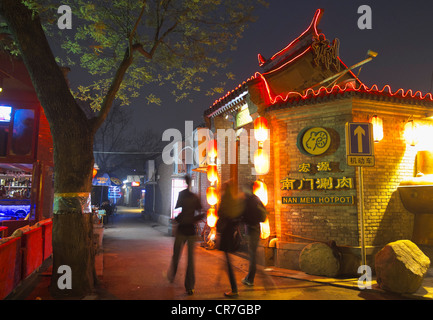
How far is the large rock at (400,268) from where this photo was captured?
231 inches

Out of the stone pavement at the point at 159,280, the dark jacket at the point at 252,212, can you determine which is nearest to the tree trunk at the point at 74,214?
the stone pavement at the point at 159,280

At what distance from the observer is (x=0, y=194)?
1277 centimetres

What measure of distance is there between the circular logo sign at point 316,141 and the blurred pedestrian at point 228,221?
3.48m

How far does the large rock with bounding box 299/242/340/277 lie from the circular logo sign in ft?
8.32

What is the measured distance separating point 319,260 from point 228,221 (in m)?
3.18

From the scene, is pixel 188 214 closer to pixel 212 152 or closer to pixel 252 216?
pixel 252 216

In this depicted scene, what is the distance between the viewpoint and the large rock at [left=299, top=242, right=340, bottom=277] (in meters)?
7.39

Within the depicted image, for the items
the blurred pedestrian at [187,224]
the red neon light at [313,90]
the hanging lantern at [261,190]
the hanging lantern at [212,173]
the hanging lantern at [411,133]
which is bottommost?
the blurred pedestrian at [187,224]

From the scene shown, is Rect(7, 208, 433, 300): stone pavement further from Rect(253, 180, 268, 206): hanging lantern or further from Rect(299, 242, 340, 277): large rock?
Rect(253, 180, 268, 206): hanging lantern

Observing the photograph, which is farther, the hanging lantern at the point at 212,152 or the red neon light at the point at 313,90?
the hanging lantern at the point at 212,152

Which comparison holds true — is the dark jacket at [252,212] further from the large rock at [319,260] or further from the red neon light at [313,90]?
the red neon light at [313,90]

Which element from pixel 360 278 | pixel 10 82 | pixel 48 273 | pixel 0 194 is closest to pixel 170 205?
pixel 0 194

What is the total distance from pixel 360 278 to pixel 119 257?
6.97 meters

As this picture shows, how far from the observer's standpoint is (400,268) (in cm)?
590
